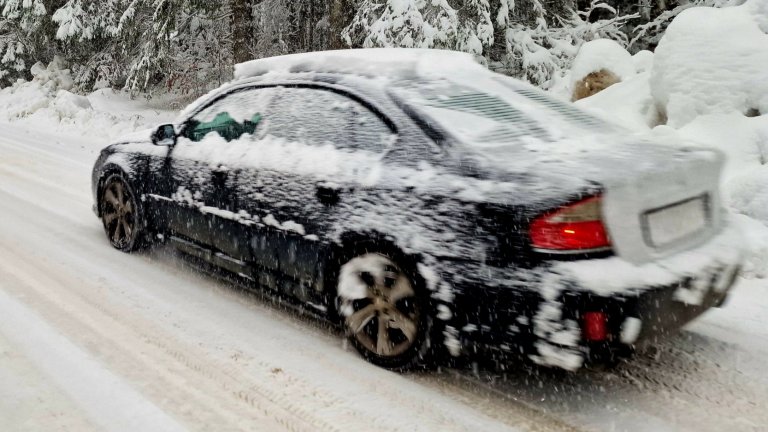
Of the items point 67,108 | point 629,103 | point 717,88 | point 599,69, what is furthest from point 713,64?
point 67,108

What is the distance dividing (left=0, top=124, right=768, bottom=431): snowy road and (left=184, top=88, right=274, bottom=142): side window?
113 cm

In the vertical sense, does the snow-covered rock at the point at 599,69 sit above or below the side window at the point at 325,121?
above

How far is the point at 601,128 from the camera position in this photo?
3.62 metres

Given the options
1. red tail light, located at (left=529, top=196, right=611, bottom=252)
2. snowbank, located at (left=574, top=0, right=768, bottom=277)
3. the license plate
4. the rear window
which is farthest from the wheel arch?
snowbank, located at (left=574, top=0, right=768, bottom=277)

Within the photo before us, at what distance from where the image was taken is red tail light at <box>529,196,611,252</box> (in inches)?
104

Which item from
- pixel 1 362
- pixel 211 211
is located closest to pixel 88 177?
pixel 211 211

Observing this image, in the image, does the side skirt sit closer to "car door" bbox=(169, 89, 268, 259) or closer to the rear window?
"car door" bbox=(169, 89, 268, 259)

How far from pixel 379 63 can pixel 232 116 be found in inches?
47.3

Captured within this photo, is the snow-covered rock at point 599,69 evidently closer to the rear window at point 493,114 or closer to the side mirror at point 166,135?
the rear window at point 493,114

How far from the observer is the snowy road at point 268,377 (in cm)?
282

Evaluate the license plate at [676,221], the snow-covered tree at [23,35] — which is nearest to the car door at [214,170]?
the license plate at [676,221]

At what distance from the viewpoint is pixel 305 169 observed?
11.8 feet

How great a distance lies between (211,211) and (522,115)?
2155 millimetres

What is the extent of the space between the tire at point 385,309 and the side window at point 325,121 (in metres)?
0.64
